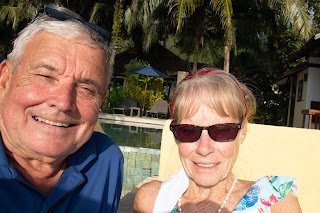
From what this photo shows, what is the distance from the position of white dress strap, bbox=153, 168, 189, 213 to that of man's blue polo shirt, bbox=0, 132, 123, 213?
291 mm

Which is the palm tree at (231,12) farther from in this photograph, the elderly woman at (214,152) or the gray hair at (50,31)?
the gray hair at (50,31)

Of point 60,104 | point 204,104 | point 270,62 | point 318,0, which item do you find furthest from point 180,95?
point 270,62

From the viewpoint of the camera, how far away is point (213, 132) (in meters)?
1.83

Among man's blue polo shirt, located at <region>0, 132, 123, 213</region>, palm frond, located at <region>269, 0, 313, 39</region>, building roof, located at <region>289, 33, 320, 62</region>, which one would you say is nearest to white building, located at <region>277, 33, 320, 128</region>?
building roof, located at <region>289, 33, 320, 62</region>

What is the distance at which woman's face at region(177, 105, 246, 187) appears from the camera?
72.4 inches

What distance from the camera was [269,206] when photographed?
5.90ft

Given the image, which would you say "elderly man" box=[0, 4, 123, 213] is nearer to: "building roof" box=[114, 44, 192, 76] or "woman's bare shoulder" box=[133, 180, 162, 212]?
"woman's bare shoulder" box=[133, 180, 162, 212]

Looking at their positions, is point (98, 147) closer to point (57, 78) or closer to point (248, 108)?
point (57, 78)

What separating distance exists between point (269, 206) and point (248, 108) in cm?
66

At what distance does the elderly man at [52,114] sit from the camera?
5.14 feet

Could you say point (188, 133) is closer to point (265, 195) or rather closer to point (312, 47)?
point (265, 195)

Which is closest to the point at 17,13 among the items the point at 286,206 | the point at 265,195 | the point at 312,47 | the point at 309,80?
the point at 312,47

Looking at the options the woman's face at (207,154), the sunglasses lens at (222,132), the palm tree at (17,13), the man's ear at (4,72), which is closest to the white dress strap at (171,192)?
the woman's face at (207,154)

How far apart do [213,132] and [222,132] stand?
6 centimetres
